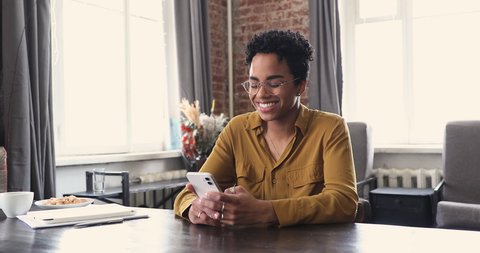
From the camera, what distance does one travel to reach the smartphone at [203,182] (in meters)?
1.53

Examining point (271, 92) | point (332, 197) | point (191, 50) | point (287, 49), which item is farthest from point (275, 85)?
point (191, 50)

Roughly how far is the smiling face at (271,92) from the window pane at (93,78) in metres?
1.99

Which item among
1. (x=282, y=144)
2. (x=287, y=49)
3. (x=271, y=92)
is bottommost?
(x=282, y=144)

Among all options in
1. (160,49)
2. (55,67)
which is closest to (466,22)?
(160,49)

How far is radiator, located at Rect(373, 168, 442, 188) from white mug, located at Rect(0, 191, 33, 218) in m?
3.11

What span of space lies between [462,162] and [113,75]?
2.51 meters

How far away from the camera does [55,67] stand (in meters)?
3.37

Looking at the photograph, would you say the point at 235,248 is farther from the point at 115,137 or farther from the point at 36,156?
the point at 115,137

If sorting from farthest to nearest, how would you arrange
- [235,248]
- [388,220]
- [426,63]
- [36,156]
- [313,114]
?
[426,63] → [388,220] → [36,156] → [313,114] → [235,248]

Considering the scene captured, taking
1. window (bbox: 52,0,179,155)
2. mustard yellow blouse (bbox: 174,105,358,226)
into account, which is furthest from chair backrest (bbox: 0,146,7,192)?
mustard yellow blouse (bbox: 174,105,358,226)

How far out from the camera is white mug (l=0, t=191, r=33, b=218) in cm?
167

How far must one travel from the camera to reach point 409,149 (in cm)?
413

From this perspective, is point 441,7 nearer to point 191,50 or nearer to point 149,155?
point 191,50

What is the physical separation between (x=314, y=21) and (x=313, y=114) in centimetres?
265
